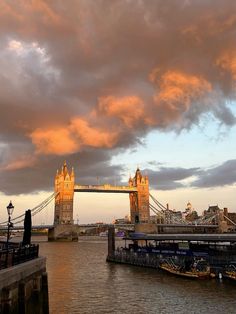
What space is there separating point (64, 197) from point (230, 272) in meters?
150

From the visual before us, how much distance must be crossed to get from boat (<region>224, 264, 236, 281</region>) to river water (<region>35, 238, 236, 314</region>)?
73 centimetres

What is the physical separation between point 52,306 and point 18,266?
10796mm

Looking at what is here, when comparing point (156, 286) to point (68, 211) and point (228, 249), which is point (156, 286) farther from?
point (68, 211)

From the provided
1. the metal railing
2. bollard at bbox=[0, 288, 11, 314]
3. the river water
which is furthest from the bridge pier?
bollard at bbox=[0, 288, 11, 314]

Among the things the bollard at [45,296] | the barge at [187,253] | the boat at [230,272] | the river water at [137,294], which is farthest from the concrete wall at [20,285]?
the barge at [187,253]

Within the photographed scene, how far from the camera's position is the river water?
27.2 meters

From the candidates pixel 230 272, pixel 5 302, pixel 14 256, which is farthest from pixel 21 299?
pixel 230 272

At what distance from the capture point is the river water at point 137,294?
27.2 meters

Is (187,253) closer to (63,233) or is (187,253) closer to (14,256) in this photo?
(14,256)

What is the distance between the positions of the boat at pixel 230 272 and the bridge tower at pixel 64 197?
439ft

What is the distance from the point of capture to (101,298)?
102 ft

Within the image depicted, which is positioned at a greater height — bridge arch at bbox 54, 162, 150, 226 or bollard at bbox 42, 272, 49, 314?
bridge arch at bbox 54, 162, 150, 226

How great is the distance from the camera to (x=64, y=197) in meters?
182

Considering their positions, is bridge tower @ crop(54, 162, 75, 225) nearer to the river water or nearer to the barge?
the barge
